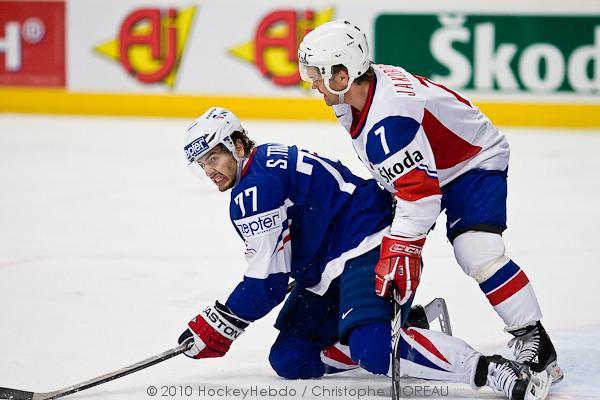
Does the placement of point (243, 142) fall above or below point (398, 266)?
above

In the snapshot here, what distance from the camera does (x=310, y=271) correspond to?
3.36 metres

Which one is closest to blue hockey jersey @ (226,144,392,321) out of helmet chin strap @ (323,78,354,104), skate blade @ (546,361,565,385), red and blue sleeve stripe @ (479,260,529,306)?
helmet chin strap @ (323,78,354,104)

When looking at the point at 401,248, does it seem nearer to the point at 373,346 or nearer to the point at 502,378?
the point at 373,346

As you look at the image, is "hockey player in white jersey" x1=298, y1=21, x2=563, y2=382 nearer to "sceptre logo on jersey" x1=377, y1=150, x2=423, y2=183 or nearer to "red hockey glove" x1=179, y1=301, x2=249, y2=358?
"sceptre logo on jersey" x1=377, y1=150, x2=423, y2=183

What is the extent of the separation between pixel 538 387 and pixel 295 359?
673mm

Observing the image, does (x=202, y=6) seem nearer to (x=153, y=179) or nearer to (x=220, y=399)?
(x=153, y=179)

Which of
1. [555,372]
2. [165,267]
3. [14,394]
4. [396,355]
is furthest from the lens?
[165,267]

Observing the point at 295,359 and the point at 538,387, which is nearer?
the point at 538,387

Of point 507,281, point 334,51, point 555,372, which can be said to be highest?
point 334,51

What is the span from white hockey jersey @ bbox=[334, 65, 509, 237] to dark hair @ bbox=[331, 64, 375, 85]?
18 millimetres

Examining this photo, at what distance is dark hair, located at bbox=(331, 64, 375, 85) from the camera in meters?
3.20

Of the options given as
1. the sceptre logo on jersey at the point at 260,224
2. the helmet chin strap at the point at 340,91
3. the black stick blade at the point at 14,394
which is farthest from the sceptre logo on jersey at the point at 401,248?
the black stick blade at the point at 14,394

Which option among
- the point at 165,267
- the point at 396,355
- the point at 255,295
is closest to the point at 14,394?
the point at 255,295

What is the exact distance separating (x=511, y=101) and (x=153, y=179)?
11.0 feet
